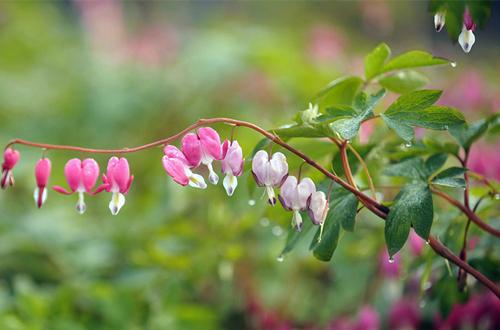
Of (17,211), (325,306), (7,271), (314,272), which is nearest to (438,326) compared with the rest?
(325,306)

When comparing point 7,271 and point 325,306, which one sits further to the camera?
point 7,271

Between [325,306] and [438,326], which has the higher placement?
[438,326]

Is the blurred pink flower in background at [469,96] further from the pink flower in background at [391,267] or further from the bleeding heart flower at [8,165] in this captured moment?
the bleeding heart flower at [8,165]

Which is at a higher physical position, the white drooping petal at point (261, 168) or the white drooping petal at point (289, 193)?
the white drooping petal at point (261, 168)

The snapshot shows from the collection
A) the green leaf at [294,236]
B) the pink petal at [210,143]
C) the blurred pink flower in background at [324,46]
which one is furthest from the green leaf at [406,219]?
the blurred pink flower in background at [324,46]

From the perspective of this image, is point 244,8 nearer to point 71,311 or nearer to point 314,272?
point 314,272

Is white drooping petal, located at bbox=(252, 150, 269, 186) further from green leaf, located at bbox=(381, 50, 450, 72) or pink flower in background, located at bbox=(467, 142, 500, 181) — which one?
pink flower in background, located at bbox=(467, 142, 500, 181)

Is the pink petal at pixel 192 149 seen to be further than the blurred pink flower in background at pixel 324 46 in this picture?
No
